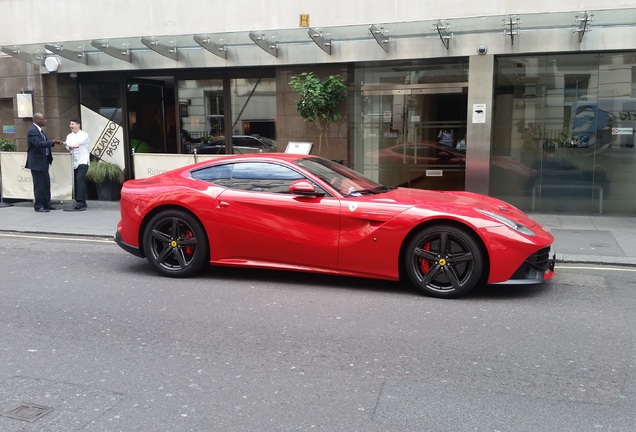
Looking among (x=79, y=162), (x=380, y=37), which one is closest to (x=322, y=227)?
(x=380, y=37)

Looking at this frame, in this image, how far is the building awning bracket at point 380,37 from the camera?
10.6 meters

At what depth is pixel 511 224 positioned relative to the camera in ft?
19.4

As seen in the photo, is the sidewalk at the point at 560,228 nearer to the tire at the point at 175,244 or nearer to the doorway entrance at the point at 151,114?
the doorway entrance at the point at 151,114

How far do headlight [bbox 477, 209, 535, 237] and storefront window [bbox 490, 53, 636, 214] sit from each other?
6.13 m

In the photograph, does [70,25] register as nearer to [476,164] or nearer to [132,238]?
[132,238]

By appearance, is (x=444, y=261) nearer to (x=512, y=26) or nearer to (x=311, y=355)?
(x=311, y=355)

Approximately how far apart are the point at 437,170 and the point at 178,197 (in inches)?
273

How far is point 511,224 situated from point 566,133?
21.1ft

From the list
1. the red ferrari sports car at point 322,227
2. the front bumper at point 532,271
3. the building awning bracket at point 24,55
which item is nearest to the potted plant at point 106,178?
the building awning bracket at point 24,55

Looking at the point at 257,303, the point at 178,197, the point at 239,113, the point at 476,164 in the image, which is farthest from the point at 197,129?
the point at 257,303

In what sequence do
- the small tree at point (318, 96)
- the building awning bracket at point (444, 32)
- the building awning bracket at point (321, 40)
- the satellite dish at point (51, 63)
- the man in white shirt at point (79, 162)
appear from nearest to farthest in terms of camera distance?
the building awning bracket at point (444, 32), the building awning bracket at point (321, 40), the small tree at point (318, 96), the man in white shirt at point (79, 162), the satellite dish at point (51, 63)

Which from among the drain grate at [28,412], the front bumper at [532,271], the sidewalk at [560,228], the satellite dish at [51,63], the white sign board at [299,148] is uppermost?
the satellite dish at [51,63]

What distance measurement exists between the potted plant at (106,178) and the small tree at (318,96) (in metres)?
4.48

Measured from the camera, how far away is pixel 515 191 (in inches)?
466
